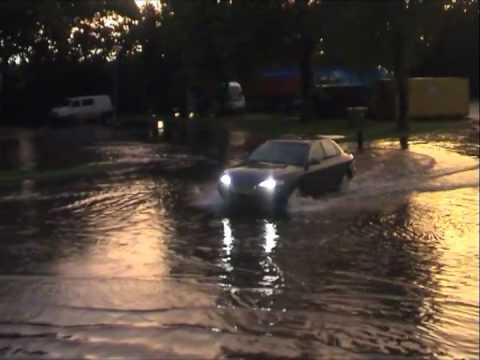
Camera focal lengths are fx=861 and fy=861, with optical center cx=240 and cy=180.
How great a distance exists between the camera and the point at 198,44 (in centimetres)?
4525

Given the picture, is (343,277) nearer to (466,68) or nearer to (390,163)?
(390,163)

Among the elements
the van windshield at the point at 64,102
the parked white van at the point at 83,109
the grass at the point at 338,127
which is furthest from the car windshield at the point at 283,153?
the van windshield at the point at 64,102

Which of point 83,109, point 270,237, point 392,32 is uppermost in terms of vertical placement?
point 392,32

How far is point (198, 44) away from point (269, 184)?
3053cm

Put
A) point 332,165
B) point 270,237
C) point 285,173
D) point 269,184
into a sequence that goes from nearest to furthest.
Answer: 1. point 270,237
2. point 269,184
3. point 285,173
4. point 332,165

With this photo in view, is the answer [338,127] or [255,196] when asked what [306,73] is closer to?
[338,127]

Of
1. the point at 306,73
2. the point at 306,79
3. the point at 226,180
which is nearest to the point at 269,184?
the point at 226,180

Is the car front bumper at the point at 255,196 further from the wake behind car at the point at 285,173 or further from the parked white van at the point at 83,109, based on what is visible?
the parked white van at the point at 83,109

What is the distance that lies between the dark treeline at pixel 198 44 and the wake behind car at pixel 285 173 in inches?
135

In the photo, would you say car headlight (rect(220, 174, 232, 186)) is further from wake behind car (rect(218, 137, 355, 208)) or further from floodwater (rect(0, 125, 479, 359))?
floodwater (rect(0, 125, 479, 359))

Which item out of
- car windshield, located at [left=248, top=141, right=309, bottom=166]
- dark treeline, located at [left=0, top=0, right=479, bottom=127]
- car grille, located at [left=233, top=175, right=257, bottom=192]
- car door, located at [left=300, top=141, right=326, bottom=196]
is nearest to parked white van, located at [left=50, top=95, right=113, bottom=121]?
dark treeline, located at [left=0, top=0, right=479, bottom=127]

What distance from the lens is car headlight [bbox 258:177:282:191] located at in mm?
15664

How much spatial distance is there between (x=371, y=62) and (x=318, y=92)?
14.6 metres

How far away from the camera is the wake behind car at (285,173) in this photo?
15.7 m
